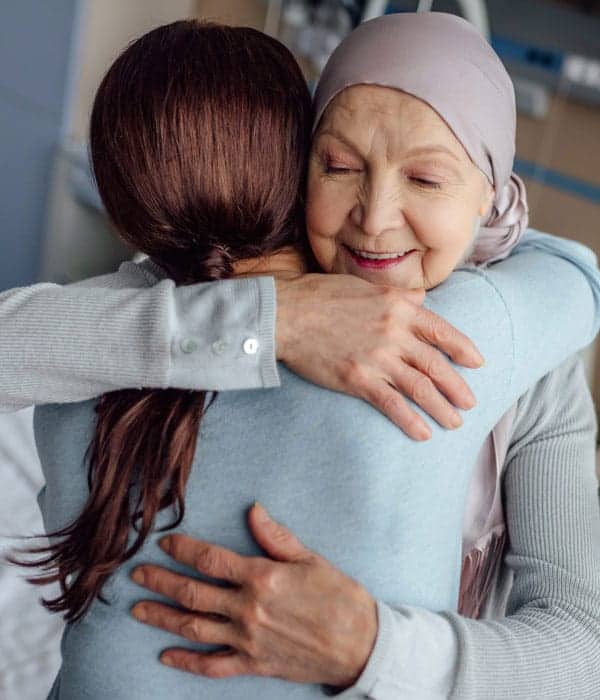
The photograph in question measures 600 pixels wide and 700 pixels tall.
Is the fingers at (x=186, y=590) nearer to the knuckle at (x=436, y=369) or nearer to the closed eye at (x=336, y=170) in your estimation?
the knuckle at (x=436, y=369)

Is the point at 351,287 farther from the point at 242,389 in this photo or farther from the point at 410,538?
the point at 410,538

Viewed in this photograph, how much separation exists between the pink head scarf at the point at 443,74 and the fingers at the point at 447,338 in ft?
0.88

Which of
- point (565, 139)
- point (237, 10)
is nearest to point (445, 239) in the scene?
point (565, 139)

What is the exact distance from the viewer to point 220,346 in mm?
1033

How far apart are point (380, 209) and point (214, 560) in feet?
1.60

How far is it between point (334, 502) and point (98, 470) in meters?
0.27

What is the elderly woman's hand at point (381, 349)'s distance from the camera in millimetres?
1053

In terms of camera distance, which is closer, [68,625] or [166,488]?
[166,488]

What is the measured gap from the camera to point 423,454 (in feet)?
3.49

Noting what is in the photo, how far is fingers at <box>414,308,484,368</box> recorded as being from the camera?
1.08m

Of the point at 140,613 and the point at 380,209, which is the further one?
the point at 380,209

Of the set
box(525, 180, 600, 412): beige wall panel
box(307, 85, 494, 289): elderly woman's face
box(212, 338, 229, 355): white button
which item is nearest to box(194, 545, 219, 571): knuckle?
box(212, 338, 229, 355): white button

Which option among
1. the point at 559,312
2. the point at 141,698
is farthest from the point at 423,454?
the point at 141,698

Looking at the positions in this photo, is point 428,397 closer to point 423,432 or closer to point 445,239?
point 423,432
